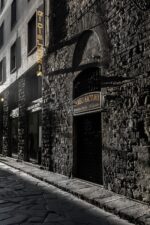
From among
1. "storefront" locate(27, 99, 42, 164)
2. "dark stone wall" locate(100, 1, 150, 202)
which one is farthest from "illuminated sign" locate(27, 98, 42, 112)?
"dark stone wall" locate(100, 1, 150, 202)

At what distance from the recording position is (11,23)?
1961 centimetres

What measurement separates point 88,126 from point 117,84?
87.9 inches

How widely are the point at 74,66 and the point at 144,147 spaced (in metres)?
4.41

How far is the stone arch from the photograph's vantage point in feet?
27.5

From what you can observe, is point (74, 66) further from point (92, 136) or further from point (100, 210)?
point (100, 210)

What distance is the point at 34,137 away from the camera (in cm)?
1461

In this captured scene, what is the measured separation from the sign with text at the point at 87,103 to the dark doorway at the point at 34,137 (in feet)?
13.8

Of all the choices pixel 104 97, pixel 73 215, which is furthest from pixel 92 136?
pixel 73 215

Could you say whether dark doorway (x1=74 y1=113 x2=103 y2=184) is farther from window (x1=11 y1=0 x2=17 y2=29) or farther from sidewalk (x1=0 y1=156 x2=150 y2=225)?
window (x1=11 y1=0 x2=17 y2=29)

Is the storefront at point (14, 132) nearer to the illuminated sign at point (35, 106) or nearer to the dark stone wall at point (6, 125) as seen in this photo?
the dark stone wall at point (6, 125)

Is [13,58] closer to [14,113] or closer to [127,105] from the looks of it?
[14,113]

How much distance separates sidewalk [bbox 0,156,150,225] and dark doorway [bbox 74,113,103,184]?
0.29 meters

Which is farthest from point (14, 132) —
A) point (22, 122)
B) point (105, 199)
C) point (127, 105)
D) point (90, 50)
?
point (105, 199)

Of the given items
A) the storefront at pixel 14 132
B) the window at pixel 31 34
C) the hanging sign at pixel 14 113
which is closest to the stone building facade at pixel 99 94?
the window at pixel 31 34
